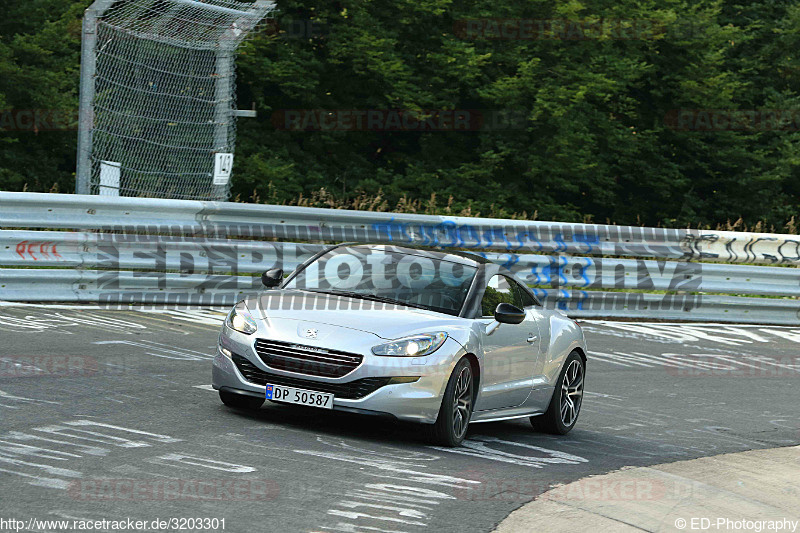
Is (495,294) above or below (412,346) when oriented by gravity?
above

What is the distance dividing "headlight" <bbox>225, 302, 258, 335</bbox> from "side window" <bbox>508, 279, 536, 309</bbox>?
87.8 inches

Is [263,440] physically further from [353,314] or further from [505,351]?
[505,351]

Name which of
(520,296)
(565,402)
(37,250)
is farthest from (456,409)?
(37,250)

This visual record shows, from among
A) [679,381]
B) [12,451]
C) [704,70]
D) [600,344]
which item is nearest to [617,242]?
[600,344]

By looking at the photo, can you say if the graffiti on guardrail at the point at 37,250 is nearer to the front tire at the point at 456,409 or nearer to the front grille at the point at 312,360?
the front grille at the point at 312,360

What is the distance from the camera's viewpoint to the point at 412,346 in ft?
27.5

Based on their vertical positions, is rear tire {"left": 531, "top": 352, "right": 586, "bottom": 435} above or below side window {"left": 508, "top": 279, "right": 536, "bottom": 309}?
below

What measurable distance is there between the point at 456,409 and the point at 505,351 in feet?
2.91

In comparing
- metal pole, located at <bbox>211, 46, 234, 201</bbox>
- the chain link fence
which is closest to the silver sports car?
the chain link fence

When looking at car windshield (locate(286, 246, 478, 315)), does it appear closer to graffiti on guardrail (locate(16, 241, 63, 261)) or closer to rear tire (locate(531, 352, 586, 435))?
rear tire (locate(531, 352, 586, 435))

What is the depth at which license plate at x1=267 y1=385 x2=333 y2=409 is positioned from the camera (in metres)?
8.24

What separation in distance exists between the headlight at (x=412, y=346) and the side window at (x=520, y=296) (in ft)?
5.13

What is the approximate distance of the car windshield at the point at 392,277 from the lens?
30.1 ft

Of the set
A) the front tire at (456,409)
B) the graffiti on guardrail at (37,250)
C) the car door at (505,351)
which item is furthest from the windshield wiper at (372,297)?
the graffiti on guardrail at (37,250)
